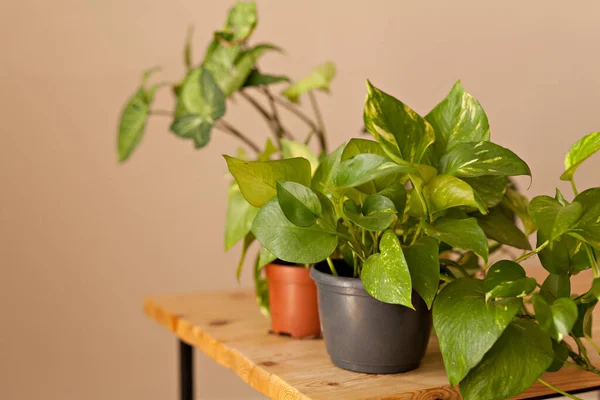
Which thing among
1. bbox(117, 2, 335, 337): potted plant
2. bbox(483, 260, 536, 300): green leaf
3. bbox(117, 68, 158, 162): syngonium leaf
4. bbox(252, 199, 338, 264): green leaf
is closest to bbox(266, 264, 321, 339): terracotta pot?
bbox(117, 2, 335, 337): potted plant

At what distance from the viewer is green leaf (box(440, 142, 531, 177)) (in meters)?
0.77

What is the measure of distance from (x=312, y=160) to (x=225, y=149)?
54.2 inches

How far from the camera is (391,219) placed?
30.1 inches

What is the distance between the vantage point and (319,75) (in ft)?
4.54

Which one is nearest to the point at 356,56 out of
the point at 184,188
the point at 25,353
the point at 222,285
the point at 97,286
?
the point at 184,188

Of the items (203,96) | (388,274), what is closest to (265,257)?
(388,274)

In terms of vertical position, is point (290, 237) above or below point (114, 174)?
below

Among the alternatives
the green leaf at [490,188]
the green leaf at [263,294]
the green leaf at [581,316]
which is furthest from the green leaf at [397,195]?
the green leaf at [263,294]

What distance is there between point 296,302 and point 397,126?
1.25ft

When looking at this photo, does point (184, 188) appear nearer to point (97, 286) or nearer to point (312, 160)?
point (97, 286)

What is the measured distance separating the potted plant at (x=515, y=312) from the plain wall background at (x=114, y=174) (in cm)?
117

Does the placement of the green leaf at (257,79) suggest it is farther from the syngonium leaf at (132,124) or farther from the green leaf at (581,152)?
the green leaf at (581,152)

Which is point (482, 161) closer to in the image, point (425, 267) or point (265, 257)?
point (425, 267)

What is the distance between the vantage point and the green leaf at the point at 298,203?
0.80 metres
